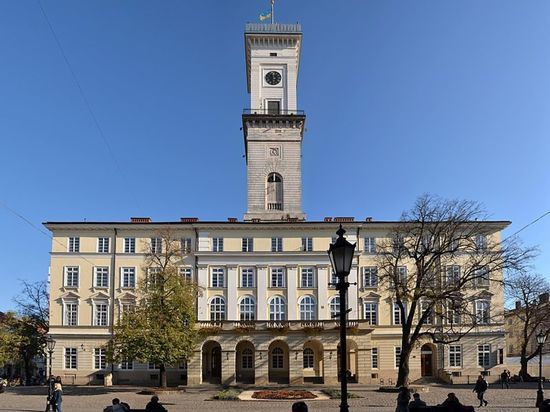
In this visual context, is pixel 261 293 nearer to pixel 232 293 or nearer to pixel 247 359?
pixel 232 293

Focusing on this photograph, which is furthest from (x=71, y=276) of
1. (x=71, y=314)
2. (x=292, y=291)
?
(x=292, y=291)

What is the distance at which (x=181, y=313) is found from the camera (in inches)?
1996

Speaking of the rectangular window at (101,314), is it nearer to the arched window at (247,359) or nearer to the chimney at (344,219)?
the arched window at (247,359)

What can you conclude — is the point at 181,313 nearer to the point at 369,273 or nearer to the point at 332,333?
the point at 332,333

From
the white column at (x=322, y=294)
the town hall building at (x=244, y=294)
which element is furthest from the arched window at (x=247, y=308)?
the white column at (x=322, y=294)

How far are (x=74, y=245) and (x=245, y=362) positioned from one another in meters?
20.4

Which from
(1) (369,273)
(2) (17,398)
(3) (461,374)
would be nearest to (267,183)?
(1) (369,273)

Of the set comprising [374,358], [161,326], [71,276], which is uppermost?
[71,276]

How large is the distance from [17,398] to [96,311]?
60.2 feet

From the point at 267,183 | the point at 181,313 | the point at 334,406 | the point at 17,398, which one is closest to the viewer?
the point at 334,406

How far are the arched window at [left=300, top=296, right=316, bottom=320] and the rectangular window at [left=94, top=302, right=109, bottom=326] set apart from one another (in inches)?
745

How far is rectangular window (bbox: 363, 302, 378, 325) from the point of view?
61.2 m

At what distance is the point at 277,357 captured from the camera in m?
62.2

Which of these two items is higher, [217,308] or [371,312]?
[217,308]
